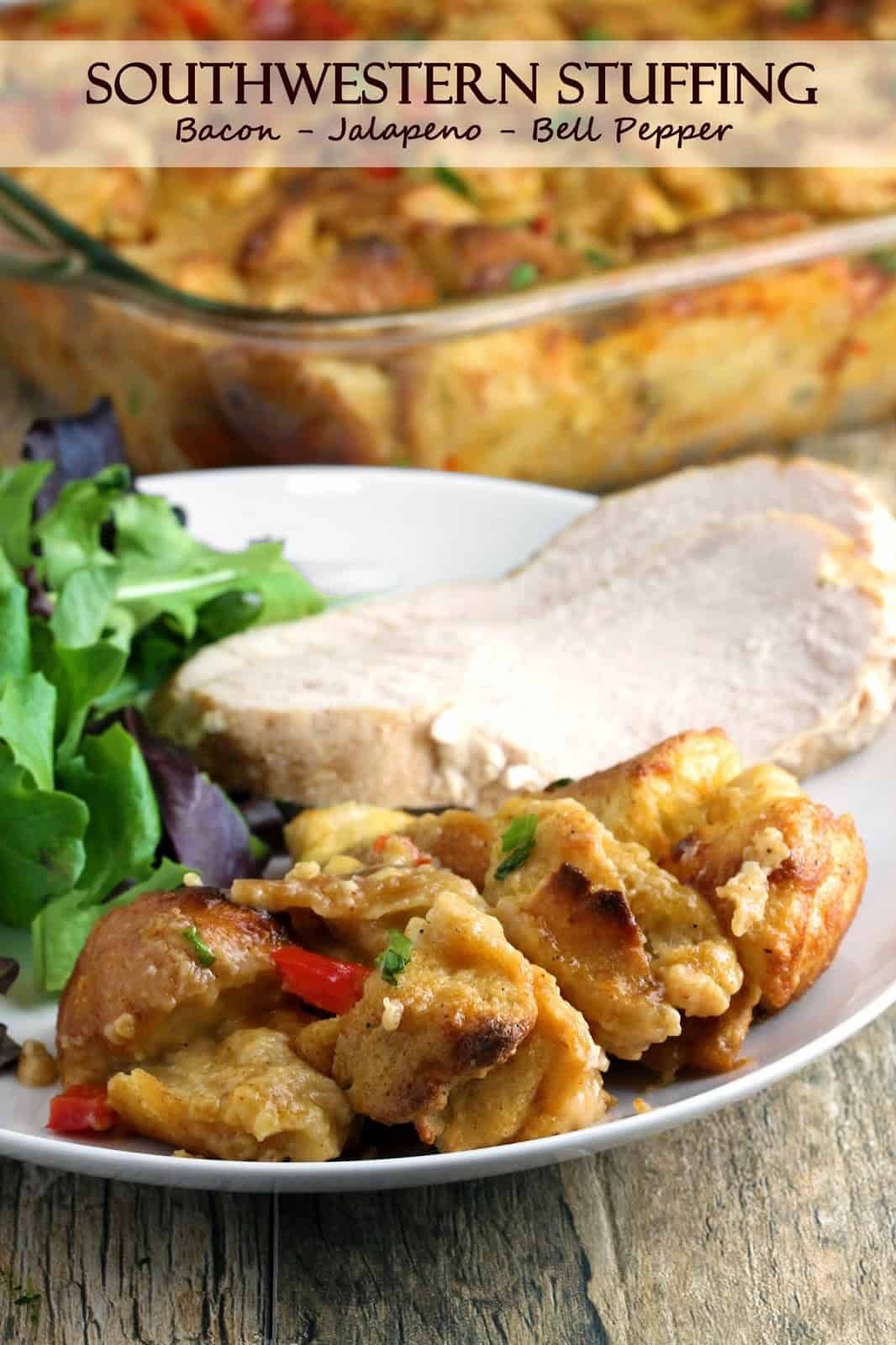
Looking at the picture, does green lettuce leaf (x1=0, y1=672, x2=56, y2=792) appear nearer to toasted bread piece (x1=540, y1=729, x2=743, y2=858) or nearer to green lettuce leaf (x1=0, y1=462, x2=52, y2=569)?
green lettuce leaf (x1=0, y1=462, x2=52, y2=569)

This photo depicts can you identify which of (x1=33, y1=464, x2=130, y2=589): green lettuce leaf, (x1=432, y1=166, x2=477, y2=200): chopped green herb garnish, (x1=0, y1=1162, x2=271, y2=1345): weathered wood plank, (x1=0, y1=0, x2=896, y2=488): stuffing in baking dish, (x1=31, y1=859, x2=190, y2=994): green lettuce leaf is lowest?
(x1=0, y1=1162, x2=271, y2=1345): weathered wood plank

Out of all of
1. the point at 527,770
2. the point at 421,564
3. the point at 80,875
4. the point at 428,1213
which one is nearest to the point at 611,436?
the point at 421,564

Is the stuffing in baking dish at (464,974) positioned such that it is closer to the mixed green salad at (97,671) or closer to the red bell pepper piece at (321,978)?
the red bell pepper piece at (321,978)

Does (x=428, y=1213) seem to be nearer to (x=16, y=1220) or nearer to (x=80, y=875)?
(x=16, y=1220)

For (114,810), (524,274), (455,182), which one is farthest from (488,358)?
(114,810)

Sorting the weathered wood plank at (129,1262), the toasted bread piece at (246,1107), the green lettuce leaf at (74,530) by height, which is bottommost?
the weathered wood plank at (129,1262)

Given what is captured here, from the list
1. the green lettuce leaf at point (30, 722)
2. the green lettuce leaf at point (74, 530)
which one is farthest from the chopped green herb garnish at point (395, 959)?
the green lettuce leaf at point (74, 530)

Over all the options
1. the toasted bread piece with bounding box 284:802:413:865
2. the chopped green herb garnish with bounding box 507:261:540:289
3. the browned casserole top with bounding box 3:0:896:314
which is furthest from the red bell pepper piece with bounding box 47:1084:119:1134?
the chopped green herb garnish with bounding box 507:261:540:289
